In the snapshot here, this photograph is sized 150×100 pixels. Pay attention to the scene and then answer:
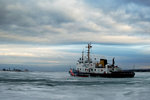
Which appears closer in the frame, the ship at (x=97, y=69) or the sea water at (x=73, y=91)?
the sea water at (x=73, y=91)

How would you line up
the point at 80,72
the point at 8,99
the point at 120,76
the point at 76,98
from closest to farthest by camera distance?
1. the point at 8,99
2. the point at 76,98
3. the point at 120,76
4. the point at 80,72

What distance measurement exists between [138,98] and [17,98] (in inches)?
499

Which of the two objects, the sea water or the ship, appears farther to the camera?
the ship

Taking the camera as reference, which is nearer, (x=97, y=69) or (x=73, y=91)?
(x=73, y=91)

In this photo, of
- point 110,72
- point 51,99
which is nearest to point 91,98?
point 51,99

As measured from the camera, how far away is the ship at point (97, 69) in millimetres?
71875

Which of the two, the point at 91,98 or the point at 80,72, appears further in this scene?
the point at 80,72

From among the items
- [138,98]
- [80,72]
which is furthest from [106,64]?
[138,98]

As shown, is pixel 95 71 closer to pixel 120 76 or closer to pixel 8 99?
pixel 120 76

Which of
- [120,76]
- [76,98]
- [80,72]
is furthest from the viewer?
[80,72]

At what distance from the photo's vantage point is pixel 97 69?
74.4 meters

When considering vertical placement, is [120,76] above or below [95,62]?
below

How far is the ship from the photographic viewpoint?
7188cm

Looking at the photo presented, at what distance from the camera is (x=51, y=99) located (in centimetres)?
2191
